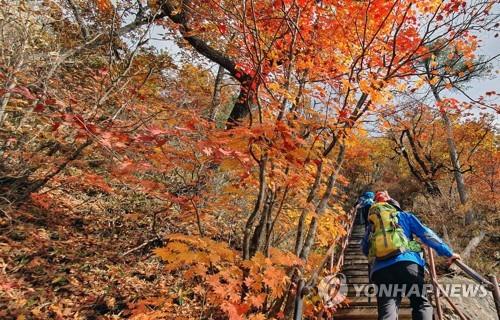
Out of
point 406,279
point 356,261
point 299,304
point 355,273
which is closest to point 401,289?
point 406,279

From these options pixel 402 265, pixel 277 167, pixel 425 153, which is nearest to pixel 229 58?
pixel 277 167

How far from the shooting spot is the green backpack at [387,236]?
3.43 m

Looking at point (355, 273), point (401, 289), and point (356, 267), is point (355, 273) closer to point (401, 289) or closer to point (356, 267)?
point (356, 267)

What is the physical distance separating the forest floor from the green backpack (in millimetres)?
3049

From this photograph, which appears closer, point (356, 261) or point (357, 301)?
point (357, 301)

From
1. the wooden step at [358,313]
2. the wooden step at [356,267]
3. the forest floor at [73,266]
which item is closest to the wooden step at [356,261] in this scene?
the wooden step at [356,267]

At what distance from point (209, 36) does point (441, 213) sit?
12.2m

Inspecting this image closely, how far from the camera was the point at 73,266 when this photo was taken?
16.1ft

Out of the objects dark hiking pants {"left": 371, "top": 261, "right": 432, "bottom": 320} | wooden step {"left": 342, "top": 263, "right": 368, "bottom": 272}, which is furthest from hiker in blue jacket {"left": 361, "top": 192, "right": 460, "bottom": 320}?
wooden step {"left": 342, "top": 263, "right": 368, "bottom": 272}

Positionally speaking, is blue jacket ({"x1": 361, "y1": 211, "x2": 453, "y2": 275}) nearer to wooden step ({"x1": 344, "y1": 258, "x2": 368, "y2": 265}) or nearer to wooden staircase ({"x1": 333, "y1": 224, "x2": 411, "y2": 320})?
wooden staircase ({"x1": 333, "y1": 224, "x2": 411, "y2": 320})

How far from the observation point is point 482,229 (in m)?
12.3

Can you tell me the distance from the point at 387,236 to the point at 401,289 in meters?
0.59

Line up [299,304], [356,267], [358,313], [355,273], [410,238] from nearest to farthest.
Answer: [299,304] < [410,238] < [358,313] < [355,273] < [356,267]

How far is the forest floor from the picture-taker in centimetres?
413
